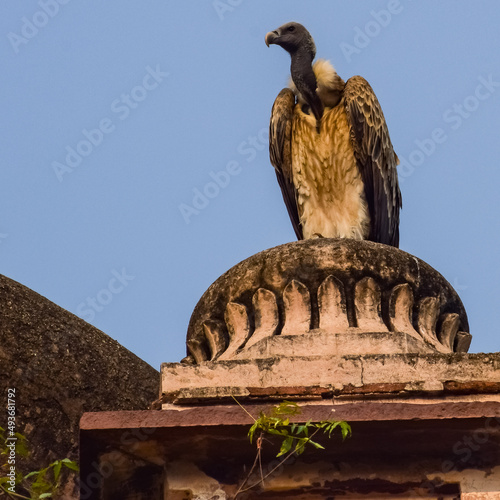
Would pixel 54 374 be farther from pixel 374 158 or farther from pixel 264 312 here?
pixel 374 158

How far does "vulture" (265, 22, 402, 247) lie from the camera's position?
8156 mm

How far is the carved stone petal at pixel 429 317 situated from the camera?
5.83 meters

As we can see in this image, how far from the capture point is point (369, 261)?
19.3 feet

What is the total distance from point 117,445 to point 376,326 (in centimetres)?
142

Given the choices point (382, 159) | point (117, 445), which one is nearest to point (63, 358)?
point (117, 445)

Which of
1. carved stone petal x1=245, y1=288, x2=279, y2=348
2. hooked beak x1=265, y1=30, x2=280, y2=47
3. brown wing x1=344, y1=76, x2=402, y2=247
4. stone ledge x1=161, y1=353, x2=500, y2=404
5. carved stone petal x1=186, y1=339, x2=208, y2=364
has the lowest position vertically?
stone ledge x1=161, y1=353, x2=500, y2=404

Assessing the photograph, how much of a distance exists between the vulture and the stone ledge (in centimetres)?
275

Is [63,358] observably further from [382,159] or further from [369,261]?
[382,159]

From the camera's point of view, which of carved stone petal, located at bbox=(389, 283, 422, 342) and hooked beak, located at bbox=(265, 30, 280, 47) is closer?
carved stone petal, located at bbox=(389, 283, 422, 342)

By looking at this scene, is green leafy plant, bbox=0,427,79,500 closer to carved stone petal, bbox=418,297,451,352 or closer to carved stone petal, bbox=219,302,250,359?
carved stone petal, bbox=219,302,250,359

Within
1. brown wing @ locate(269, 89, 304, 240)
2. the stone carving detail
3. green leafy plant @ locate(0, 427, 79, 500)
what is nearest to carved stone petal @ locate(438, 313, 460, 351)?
the stone carving detail

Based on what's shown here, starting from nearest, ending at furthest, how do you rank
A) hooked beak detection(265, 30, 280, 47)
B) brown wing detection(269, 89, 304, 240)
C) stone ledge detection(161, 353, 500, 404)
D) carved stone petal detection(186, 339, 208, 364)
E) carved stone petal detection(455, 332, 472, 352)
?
stone ledge detection(161, 353, 500, 404)
carved stone petal detection(186, 339, 208, 364)
carved stone petal detection(455, 332, 472, 352)
hooked beak detection(265, 30, 280, 47)
brown wing detection(269, 89, 304, 240)

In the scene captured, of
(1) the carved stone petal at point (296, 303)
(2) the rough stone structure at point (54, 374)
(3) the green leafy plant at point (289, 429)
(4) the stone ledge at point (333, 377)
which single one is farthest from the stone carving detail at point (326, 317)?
(2) the rough stone structure at point (54, 374)

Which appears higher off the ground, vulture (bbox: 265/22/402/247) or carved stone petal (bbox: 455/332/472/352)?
vulture (bbox: 265/22/402/247)
